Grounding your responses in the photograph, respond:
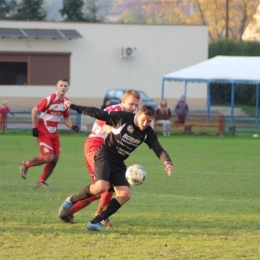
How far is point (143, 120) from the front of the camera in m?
8.50

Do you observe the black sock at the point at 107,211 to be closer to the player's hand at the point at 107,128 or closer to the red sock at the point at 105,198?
the red sock at the point at 105,198

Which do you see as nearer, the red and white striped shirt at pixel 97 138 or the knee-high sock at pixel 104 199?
the knee-high sock at pixel 104 199

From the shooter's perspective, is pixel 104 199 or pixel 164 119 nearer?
pixel 104 199

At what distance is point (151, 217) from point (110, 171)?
1.29 m

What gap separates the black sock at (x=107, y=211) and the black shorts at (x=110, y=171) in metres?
0.26

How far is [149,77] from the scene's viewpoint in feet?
158

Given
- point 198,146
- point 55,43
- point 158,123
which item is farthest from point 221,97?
point 198,146

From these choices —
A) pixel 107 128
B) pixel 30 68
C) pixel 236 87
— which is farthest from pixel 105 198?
pixel 236 87

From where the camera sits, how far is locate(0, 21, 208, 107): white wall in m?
46.5

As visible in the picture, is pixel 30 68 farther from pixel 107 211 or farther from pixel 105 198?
pixel 107 211

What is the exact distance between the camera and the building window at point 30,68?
46281mm

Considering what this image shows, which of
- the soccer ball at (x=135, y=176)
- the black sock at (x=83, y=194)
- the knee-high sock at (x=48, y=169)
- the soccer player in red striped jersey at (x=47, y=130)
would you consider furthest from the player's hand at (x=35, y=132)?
the soccer ball at (x=135, y=176)

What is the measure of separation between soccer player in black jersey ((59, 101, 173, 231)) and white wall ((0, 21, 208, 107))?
3764cm

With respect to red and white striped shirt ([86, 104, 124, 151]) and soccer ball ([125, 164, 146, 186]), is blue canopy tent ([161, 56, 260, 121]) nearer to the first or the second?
red and white striped shirt ([86, 104, 124, 151])
